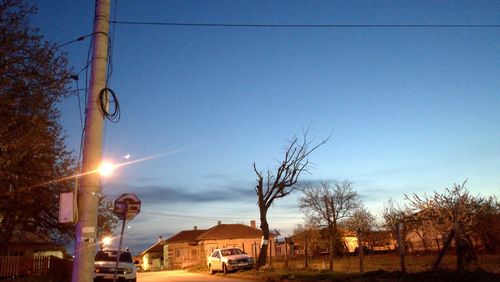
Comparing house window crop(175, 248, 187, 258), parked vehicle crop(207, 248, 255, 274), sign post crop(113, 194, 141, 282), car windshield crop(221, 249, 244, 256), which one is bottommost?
house window crop(175, 248, 187, 258)

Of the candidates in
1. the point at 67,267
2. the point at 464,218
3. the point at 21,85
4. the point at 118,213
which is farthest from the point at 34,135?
the point at 464,218

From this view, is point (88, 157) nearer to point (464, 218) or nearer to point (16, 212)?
point (16, 212)

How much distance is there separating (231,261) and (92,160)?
22192mm

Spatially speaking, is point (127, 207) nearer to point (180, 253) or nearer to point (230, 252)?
point (230, 252)

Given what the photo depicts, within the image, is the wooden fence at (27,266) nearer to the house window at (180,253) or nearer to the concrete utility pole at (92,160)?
the concrete utility pole at (92,160)

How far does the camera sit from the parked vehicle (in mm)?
27344

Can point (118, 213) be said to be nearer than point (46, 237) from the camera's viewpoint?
Yes

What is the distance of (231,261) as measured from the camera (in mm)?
27344

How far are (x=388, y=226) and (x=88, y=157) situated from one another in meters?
43.6

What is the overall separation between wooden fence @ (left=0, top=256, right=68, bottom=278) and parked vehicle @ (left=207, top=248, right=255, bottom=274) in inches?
419

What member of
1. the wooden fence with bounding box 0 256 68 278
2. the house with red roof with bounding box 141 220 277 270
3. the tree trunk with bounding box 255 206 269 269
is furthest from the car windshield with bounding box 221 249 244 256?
the house with red roof with bounding box 141 220 277 270

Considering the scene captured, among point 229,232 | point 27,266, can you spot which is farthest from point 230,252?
point 229,232

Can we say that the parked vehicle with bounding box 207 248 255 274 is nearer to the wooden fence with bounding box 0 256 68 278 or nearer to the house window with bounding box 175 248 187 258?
the wooden fence with bounding box 0 256 68 278

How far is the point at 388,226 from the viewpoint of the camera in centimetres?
4538
